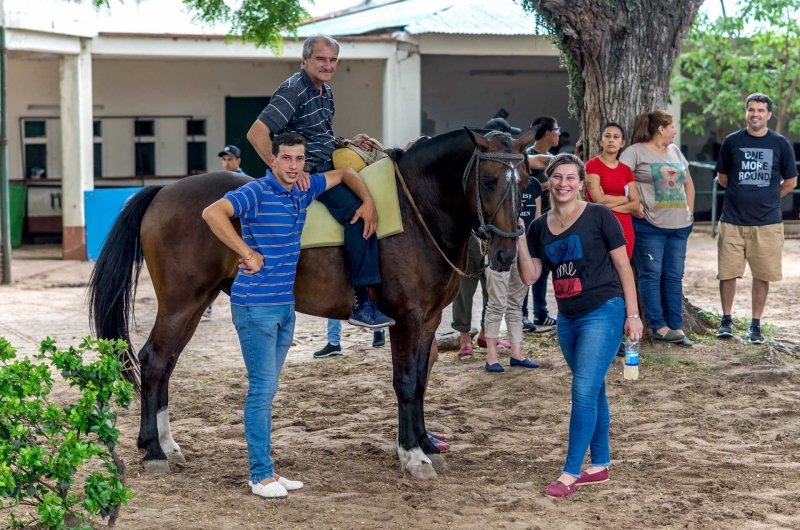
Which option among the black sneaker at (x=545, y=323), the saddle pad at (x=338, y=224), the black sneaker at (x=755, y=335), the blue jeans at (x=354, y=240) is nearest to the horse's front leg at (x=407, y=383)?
the blue jeans at (x=354, y=240)

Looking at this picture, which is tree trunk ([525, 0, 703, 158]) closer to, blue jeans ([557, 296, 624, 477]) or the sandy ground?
the sandy ground

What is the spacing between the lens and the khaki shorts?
8117 millimetres

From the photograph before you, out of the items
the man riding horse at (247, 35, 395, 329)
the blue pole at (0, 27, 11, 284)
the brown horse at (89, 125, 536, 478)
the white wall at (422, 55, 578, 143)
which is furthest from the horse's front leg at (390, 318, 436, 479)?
the white wall at (422, 55, 578, 143)

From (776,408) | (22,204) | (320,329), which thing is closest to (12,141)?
(22,204)

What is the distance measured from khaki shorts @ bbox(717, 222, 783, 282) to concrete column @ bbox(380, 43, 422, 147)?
7915 millimetres

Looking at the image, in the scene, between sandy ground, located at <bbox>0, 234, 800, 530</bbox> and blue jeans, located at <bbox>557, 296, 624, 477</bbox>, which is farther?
blue jeans, located at <bbox>557, 296, 624, 477</bbox>

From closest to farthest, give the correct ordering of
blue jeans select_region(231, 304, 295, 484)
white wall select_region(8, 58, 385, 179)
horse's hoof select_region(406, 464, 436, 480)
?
blue jeans select_region(231, 304, 295, 484), horse's hoof select_region(406, 464, 436, 480), white wall select_region(8, 58, 385, 179)

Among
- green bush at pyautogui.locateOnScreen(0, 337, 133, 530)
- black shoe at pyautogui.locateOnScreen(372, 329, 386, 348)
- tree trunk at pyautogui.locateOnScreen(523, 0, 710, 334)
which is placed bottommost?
black shoe at pyautogui.locateOnScreen(372, 329, 386, 348)

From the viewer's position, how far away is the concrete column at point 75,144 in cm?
1404

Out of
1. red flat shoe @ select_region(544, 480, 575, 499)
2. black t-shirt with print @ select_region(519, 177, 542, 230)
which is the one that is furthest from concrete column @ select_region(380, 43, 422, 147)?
red flat shoe @ select_region(544, 480, 575, 499)

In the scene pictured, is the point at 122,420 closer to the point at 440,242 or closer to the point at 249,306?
the point at 249,306

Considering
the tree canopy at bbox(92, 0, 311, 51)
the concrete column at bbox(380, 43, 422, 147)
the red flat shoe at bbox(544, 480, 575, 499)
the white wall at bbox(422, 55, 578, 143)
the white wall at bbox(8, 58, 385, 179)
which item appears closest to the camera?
the red flat shoe at bbox(544, 480, 575, 499)

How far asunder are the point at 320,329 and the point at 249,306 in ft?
16.6

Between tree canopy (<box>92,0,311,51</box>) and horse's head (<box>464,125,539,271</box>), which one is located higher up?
tree canopy (<box>92,0,311,51</box>)
